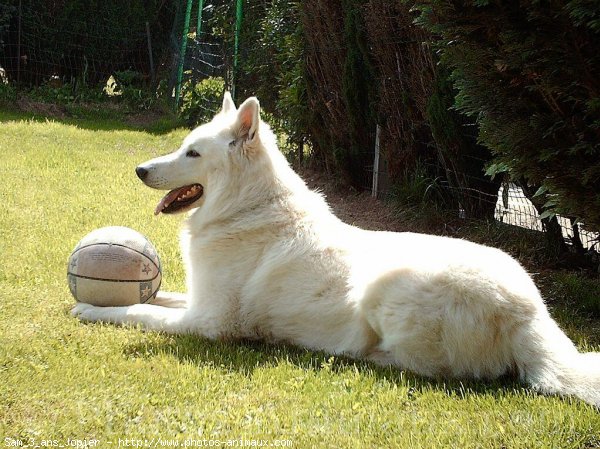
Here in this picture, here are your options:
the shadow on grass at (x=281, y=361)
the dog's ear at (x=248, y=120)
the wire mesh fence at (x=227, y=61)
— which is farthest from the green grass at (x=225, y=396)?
the wire mesh fence at (x=227, y=61)

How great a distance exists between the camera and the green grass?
3268 millimetres

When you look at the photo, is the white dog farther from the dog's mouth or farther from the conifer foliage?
the conifer foliage

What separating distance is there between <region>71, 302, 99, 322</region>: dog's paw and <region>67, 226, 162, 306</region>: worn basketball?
66 mm

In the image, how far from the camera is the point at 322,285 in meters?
4.48

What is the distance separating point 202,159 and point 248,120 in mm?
417

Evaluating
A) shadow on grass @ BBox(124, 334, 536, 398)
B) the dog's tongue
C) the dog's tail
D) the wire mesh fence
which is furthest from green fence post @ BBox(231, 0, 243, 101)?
the dog's tail

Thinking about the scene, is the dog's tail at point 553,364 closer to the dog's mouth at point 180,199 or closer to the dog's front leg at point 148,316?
the dog's front leg at point 148,316

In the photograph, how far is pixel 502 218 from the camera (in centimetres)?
764

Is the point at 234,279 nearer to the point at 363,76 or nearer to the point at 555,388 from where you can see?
the point at 555,388

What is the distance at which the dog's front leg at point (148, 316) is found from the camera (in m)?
4.68

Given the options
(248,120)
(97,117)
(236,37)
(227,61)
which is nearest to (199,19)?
(227,61)

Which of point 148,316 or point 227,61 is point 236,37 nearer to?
point 227,61

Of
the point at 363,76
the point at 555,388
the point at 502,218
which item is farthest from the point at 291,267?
the point at 363,76

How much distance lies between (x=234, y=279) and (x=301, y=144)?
708 centimetres
